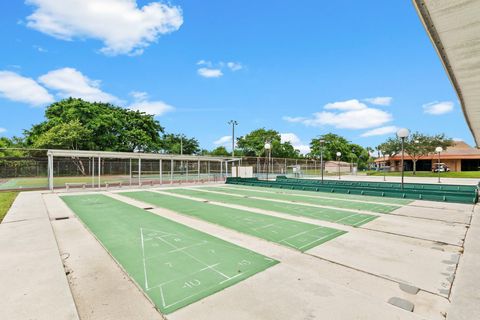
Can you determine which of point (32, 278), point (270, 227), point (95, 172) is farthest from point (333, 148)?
point (32, 278)

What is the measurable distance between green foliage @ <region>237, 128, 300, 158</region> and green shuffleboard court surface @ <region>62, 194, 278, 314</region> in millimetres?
51960

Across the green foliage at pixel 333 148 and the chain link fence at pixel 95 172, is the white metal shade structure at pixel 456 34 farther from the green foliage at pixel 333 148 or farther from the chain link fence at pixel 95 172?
the green foliage at pixel 333 148

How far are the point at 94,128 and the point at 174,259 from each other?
131 ft

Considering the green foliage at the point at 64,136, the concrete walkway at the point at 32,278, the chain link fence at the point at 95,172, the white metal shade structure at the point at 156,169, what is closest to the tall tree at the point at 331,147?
the chain link fence at the point at 95,172

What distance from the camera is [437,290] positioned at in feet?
10.6

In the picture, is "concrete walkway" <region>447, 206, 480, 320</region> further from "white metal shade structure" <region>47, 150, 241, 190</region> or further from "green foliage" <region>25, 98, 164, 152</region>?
"green foliage" <region>25, 98, 164, 152</region>

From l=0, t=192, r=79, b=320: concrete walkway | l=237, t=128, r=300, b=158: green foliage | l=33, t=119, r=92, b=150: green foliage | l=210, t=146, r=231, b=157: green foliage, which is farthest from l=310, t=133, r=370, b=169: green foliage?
l=0, t=192, r=79, b=320: concrete walkway

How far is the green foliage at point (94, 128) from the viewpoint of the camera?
110ft

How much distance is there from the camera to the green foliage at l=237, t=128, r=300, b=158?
5891 cm

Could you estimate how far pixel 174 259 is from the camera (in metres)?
4.29

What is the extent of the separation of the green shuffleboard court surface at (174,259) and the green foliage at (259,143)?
52.0m

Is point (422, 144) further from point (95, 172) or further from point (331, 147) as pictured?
point (95, 172)

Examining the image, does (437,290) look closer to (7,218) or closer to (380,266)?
(380,266)

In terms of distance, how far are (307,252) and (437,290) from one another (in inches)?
75.1
